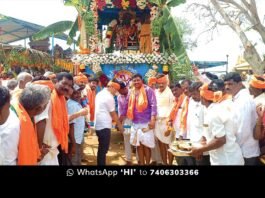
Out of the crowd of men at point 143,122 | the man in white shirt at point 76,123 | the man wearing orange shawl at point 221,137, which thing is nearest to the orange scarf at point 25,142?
the crowd of men at point 143,122

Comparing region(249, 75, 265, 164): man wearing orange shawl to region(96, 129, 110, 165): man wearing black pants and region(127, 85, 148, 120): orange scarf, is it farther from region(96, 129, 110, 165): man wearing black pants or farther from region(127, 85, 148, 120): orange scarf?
region(96, 129, 110, 165): man wearing black pants

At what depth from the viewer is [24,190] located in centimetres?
146

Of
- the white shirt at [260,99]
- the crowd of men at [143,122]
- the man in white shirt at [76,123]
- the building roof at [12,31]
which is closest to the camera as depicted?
the crowd of men at [143,122]

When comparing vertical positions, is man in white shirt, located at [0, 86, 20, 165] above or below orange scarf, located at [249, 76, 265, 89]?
below

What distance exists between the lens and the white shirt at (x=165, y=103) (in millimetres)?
4055

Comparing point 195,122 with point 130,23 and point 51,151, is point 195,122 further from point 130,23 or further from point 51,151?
point 130,23

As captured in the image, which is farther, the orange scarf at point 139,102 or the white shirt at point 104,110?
the orange scarf at point 139,102

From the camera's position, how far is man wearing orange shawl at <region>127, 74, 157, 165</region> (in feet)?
12.2

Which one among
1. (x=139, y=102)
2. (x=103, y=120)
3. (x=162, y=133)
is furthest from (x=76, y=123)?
(x=162, y=133)

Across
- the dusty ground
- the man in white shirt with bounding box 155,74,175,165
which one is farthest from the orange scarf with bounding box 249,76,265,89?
the dusty ground

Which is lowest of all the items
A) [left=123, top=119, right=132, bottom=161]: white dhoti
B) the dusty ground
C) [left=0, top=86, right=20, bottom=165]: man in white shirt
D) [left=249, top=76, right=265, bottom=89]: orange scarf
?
the dusty ground

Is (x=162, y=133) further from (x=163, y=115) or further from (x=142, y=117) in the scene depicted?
(x=142, y=117)

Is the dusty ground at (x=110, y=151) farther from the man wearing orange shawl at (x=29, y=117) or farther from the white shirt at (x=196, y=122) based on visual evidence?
the man wearing orange shawl at (x=29, y=117)

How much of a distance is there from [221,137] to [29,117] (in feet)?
3.82
